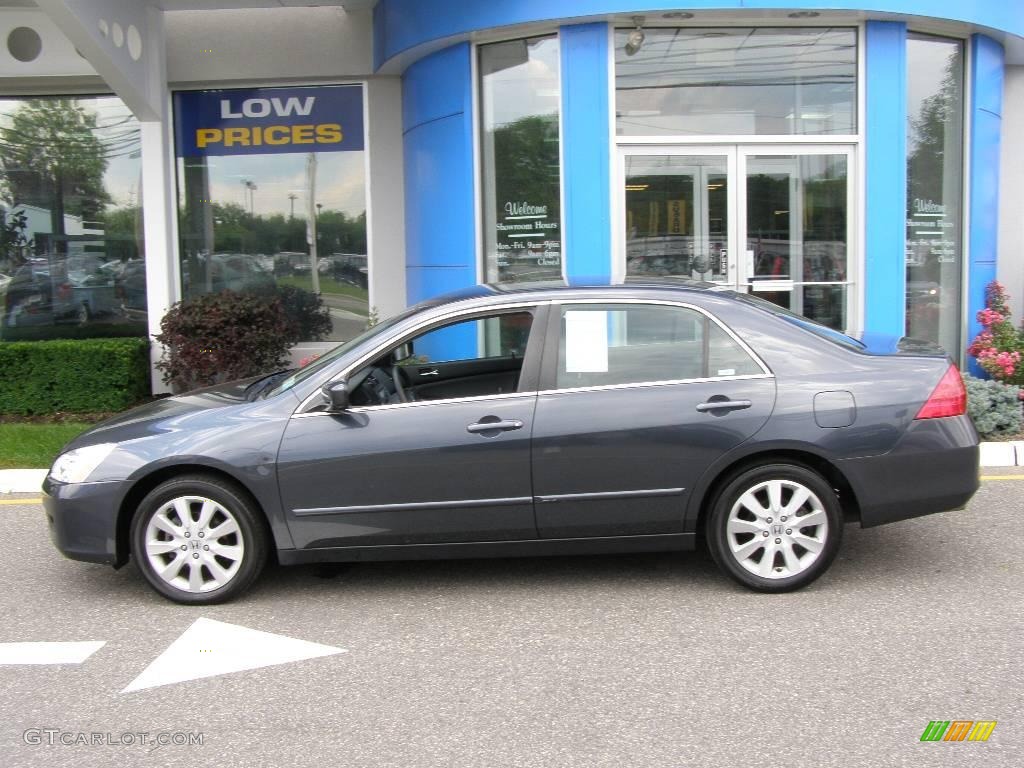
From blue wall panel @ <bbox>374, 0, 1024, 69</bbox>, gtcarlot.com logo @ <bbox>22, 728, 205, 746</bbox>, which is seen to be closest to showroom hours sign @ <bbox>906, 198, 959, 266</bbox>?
blue wall panel @ <bbox>374, 0, 1024, 69</bbox>

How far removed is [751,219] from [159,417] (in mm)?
6442

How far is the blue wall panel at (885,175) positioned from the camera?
946 centimetres

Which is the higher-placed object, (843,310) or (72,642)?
(843,310)

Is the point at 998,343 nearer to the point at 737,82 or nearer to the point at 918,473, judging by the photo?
the point at 737,82

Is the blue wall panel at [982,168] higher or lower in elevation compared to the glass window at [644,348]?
higher

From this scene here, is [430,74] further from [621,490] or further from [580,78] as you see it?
[621,490]

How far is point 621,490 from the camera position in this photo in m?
4.89

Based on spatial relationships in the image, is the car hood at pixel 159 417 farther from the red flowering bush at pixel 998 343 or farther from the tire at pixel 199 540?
the red flowering bush at pixel 998 343

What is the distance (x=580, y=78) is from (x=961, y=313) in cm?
450

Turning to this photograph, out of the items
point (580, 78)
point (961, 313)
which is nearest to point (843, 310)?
point (961, 313)

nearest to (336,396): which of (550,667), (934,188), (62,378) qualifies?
(550,667)

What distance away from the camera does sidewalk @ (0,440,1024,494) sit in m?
7.66

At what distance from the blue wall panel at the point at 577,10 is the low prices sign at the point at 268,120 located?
155cm

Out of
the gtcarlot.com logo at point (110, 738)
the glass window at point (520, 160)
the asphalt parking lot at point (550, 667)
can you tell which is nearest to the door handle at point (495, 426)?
the asphalt parking lot at point (550, 667)
